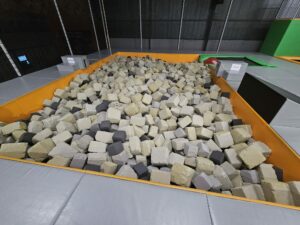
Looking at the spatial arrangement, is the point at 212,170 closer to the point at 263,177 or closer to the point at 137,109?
the point at 263,177

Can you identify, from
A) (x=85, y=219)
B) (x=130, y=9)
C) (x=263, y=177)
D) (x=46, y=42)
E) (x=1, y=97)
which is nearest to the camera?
(x=85, y=219)

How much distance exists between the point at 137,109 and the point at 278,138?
1.20 meters

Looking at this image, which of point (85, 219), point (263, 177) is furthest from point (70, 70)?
point (263, 177)

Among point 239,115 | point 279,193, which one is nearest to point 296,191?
point 279,193

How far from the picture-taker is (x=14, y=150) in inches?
41.4

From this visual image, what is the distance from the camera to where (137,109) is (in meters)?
1.58

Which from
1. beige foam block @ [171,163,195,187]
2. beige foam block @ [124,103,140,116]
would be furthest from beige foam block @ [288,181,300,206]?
beige foam block @ [124,103,140,116]

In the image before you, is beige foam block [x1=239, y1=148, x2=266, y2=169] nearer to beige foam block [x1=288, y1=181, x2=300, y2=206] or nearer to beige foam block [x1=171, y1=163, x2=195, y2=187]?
beige foam block [x1=288, y1=181, x2=300, y2=206]

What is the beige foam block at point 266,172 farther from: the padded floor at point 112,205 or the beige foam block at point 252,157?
the padded floor at point 112,205

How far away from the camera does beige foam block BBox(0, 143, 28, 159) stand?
1038 millimetres

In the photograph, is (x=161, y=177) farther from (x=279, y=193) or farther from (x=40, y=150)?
(x=40, y=150)

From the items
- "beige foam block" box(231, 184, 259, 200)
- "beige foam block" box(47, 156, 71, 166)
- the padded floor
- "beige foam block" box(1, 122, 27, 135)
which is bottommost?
"beige foam block" box(231, 184, 259, 200)

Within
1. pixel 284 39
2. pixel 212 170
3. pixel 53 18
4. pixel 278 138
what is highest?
pixel 53 18

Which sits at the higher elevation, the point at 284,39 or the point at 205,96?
the point at 284,39
